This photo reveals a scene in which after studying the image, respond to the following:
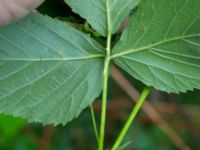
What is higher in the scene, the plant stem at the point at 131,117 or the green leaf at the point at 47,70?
the green leaf at the point at 47,70

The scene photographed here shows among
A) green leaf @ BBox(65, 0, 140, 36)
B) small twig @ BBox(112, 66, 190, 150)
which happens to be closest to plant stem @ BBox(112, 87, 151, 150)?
green leaf @ BBox(65, 0, 140, 36)

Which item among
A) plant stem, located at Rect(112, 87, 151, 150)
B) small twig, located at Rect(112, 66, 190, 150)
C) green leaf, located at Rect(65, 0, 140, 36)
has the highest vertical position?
green leaf, located at Rect(65, 0, 140, 36)

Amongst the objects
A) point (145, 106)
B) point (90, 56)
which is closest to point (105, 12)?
point (90, 56)

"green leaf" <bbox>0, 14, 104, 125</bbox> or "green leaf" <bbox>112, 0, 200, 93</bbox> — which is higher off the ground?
"green leaf" <bbox>0, 14, 104, 125</bbox>

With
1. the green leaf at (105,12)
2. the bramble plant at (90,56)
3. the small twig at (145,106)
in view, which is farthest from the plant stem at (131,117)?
the small twig at (145,106)

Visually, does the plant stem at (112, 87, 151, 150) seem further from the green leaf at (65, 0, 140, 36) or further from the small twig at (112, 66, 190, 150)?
the small twig at (112, 66, 190, 150)

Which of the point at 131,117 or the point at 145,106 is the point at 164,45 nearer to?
the point at 131,117

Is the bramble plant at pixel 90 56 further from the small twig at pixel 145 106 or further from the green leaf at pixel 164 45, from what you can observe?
the small twig at pixel 145 106
